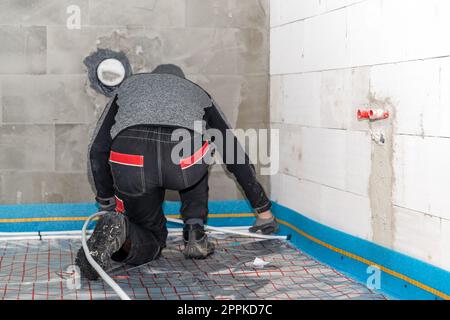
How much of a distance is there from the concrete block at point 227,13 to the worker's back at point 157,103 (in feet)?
3.39

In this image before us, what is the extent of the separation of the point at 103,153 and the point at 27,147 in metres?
0.96

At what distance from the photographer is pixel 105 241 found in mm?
3348

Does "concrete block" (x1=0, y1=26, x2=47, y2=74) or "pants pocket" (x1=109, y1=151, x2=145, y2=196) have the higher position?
"concrete block" (x1=0, y1=26, x2=47, y2=74)

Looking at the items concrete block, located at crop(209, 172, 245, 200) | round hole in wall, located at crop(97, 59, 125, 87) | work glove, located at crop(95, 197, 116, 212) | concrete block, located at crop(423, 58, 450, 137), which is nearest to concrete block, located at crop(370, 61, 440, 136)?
concrete block, located at crop(423, 58, 450, 137)

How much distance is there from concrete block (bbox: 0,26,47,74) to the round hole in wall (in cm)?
36

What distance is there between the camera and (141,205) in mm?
3605

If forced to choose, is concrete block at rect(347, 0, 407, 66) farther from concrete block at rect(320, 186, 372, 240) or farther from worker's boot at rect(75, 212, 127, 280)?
worker's boot at rect(75, 212, 127, 280)

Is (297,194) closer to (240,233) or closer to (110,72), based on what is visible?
(240,233)

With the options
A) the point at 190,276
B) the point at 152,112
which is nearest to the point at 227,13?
the point at 152,112

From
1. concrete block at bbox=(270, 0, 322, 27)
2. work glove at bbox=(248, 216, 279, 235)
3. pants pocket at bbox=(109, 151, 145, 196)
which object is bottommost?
work glove at bbox=(248, 216, 279, 235)

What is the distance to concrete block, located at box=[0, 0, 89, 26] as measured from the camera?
14.4ft

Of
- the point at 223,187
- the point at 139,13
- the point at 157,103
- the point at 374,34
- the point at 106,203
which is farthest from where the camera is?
the point at 223,187

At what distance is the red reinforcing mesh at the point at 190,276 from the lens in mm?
3215
